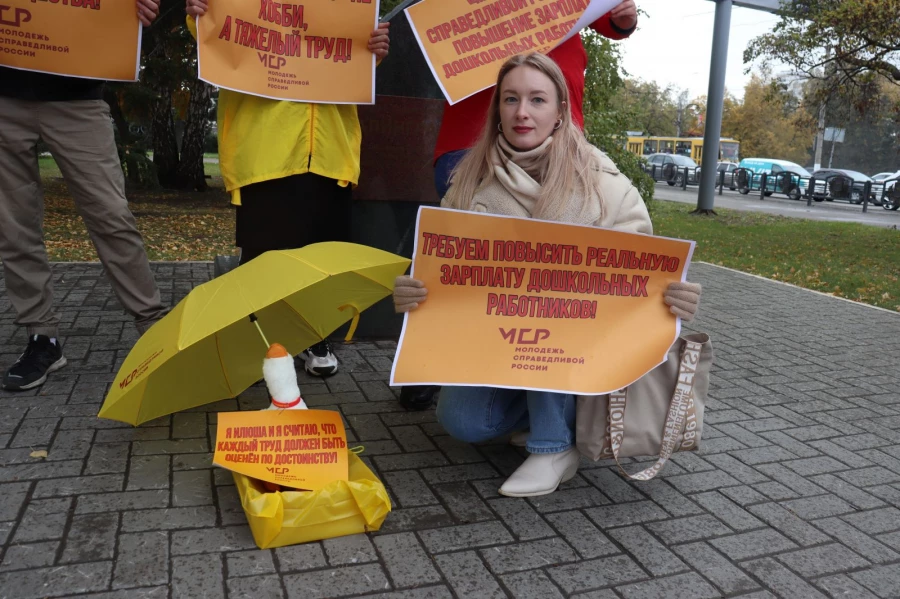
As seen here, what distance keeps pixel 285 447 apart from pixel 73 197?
1816mm

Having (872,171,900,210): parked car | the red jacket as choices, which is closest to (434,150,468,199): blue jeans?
the red jacket

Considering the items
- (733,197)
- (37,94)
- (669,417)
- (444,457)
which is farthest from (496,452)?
(733,197)

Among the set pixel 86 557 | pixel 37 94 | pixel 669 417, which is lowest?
pixel 86 557

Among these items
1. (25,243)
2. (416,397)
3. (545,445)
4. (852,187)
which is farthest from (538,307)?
(852,187)

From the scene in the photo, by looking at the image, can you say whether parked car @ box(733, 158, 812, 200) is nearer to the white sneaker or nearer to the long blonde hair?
the white sneaker

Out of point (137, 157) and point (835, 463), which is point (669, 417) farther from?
point (137, 157)

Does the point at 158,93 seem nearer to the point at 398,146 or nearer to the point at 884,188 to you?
the point at 398,146

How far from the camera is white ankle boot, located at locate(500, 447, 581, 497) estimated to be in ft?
10.0

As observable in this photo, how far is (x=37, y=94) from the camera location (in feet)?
12.2

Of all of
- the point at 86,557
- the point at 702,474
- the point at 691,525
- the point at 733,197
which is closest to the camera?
the point at 86,557

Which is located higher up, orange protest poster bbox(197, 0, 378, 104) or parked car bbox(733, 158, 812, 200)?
orange protest poster bbox(197, 0, 378, 104)

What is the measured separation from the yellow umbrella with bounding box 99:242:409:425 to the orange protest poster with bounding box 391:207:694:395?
332 millimetres

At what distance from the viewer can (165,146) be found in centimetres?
1641

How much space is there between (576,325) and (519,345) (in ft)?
0.71
